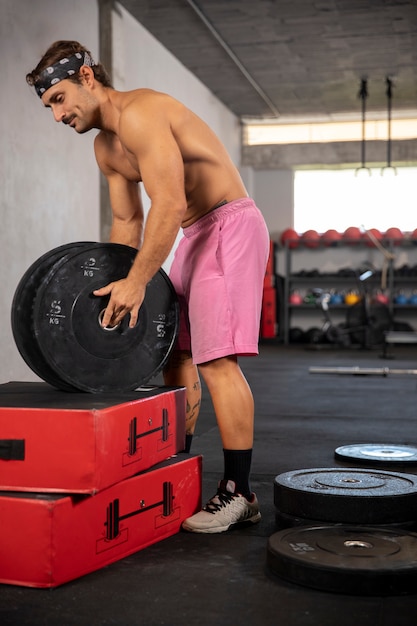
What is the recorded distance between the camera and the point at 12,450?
1562 millimetres

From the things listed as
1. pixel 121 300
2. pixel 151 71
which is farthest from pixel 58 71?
pixel 151 71

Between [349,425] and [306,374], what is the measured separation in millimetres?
2413

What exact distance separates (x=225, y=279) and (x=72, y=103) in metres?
0.57

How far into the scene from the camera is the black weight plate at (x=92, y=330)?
69.1 inches

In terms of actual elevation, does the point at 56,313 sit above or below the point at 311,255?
below

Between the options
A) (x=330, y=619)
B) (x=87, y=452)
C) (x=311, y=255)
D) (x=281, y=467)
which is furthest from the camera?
(x=311, y=255)

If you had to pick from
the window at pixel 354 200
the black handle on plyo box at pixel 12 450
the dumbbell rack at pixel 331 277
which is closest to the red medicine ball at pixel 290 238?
the dumbbell rack at pixel 331 277

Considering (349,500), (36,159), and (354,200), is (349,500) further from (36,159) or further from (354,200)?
(354,200)

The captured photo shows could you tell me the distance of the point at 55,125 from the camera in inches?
196

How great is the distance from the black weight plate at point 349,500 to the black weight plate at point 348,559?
0.34ft

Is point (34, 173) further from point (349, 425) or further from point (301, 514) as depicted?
point (301, 514)

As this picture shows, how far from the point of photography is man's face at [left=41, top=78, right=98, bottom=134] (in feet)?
6.14

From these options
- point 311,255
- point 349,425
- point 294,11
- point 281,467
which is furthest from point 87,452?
point 311,255

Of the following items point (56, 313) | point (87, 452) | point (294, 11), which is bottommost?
point (87, 452)
